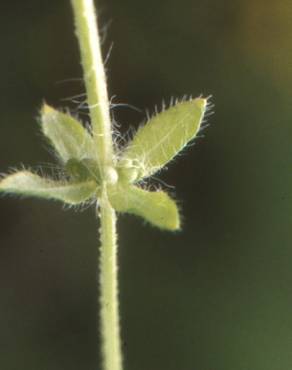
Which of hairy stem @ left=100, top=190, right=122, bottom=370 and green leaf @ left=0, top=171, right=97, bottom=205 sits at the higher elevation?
green leaf @ left=0, top=171, right=97, bottom=205

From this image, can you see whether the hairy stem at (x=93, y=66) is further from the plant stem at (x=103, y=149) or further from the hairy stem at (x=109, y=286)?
the hairy stem at (x=109, y=286)

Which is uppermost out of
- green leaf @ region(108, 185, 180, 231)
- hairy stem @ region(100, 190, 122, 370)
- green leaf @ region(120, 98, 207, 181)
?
green leaf @ region(120, 98, 207, 181)

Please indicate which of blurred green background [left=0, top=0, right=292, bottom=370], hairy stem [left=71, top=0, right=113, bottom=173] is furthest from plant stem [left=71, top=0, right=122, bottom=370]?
blurred green background [left=0, top=0, right=292, bottom=370]

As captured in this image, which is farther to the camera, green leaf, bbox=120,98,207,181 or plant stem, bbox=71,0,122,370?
green leaf, bbox=120,98,207,181

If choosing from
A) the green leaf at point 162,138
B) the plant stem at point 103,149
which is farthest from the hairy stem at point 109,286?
the green leaf at point 162,138

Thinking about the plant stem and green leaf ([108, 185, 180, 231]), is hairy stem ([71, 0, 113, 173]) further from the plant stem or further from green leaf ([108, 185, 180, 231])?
green leaf ([108, 185, 180, 231])

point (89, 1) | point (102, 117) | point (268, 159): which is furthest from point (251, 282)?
point (89, 1)
